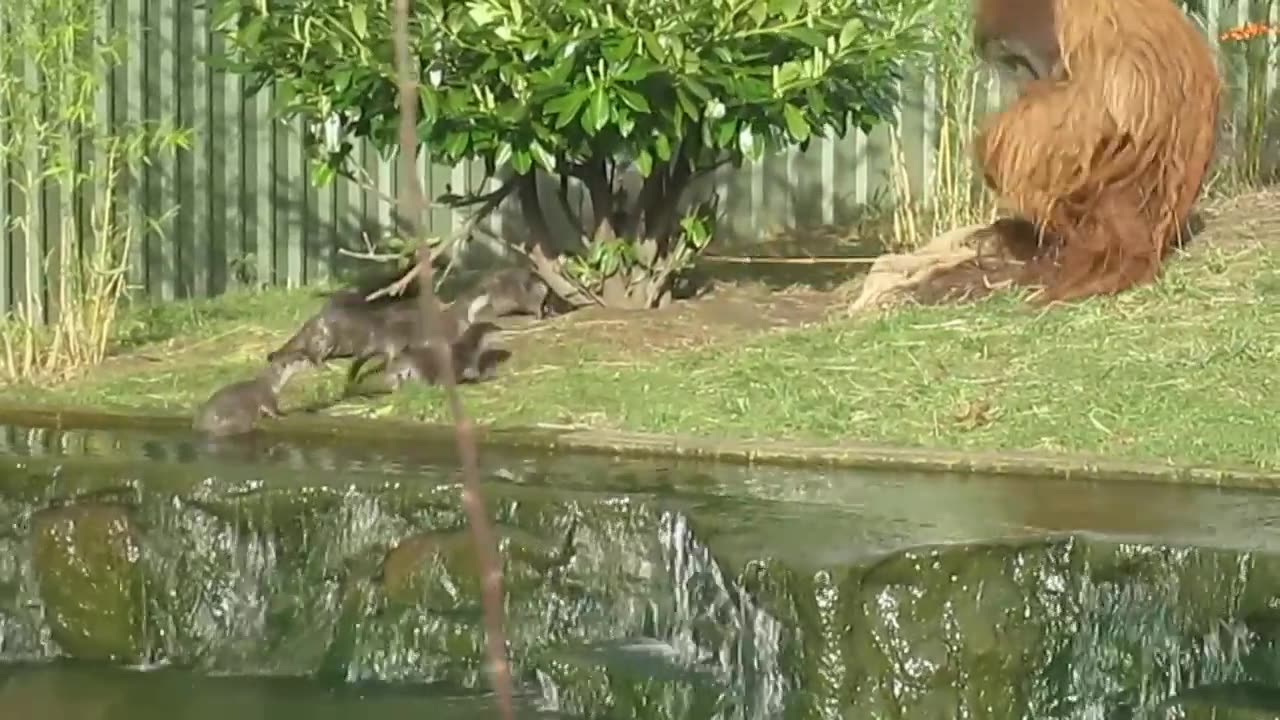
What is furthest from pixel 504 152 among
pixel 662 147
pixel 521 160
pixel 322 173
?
pixel 322 173

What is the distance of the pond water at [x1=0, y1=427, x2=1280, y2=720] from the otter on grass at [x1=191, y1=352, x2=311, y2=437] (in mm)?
229

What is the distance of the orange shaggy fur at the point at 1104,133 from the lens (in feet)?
21.9

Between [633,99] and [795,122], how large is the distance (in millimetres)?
638

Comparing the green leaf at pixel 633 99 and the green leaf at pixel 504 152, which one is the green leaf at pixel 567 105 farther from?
the green leaf at pixel 504 152

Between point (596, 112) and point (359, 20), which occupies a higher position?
point (359, 20)

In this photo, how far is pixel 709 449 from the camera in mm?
5711

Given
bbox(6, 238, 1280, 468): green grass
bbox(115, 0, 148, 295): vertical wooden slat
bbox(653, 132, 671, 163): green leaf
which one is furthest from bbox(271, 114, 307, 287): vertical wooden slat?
bbox(653, 132, 671, 163): green leaf

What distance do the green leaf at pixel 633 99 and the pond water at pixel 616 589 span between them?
4.75ft

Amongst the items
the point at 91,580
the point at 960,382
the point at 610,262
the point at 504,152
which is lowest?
the point at 91,580

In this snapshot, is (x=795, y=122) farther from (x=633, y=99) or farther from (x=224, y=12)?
(x=224, y=12)

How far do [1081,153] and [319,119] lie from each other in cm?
264

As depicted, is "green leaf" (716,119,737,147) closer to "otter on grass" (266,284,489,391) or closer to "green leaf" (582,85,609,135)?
"green leaf" (582,85,609,135)

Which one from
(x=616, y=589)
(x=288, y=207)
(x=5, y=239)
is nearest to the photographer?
(x=616, y=589)

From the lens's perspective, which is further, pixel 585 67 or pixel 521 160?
pixel 521 160
